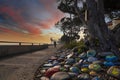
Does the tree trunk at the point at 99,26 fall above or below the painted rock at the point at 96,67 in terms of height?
above

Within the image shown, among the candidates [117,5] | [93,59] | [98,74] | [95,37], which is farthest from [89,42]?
[117,5]

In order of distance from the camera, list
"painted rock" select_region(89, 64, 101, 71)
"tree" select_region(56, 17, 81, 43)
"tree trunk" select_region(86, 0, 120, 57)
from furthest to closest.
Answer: "tree" select_region(56, 17, 81, 43) < "tree trunk" select_region(86, 0, 120, 57) < "painted rock" select_region(89, 64, 101, 71)

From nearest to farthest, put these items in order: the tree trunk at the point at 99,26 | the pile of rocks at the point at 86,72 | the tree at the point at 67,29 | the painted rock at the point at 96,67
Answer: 1. the pile of rocks at the point at 86,72
2. the painted rock at the point at 96,67
3. the tree trunk at the point at 99,26
4. the tree at the point at 67,29

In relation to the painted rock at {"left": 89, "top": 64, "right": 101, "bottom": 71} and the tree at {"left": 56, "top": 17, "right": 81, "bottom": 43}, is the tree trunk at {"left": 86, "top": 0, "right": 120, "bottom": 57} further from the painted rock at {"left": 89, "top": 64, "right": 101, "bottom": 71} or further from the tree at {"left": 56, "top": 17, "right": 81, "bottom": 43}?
the tree at {"left": 56, "top": 17, "right": 81, "bottom": 43}

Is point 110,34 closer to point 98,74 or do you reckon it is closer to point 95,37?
point 95,37

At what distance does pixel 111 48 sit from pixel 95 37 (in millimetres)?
1551

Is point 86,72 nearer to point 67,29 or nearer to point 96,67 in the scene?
point 96,67

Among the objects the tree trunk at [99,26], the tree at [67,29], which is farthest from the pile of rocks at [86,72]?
the tree at [67,29]

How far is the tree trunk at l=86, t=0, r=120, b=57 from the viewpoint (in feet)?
32.9

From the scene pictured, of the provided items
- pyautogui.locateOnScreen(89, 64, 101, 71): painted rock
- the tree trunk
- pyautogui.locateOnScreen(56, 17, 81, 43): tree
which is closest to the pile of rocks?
pyautogui.locateOnScreen(89, 64, 101, 71): painted rock

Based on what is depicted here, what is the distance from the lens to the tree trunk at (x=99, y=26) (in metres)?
10.0

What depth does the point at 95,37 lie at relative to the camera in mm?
10977

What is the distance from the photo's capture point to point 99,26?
1071cm

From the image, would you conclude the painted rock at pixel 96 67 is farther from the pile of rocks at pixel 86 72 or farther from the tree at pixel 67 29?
the tree at pixel 67 29
